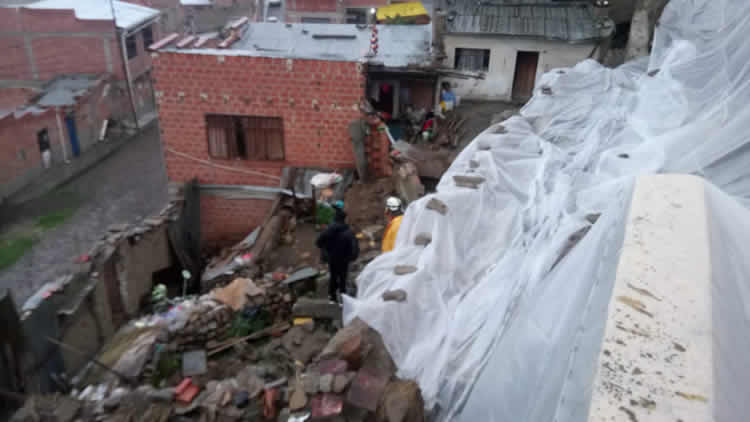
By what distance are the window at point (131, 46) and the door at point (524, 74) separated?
15.4m

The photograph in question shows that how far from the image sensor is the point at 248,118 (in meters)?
10.3

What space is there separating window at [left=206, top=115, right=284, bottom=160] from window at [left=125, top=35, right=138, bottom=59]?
13.5 metres

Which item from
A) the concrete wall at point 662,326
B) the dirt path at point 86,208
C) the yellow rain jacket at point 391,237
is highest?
the concrete wall at point 662,326

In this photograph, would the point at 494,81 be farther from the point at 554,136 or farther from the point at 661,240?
the point at 661,240

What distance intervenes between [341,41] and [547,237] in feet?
42.1

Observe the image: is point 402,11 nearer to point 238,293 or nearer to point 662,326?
point 238,293

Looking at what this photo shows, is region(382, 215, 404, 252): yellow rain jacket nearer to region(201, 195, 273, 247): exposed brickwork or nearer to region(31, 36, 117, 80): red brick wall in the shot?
region(201, 195, 273, 247): exposed brickwork

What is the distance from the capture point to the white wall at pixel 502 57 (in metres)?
16.0

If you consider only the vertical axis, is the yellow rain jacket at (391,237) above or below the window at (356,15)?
below

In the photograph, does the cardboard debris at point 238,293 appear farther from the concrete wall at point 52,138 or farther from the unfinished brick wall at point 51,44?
the unfinished brick wall at point 51,44

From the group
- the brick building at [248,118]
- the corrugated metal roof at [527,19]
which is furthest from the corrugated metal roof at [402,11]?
the brick building at [248,118]

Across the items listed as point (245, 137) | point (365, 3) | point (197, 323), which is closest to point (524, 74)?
point (365, 3)

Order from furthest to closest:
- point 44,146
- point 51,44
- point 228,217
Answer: point 51,44 → point 44,146 → point 228,217

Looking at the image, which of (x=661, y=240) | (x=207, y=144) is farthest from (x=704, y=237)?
(x=207, y=144)
